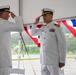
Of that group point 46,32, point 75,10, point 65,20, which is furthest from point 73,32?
point 46,32

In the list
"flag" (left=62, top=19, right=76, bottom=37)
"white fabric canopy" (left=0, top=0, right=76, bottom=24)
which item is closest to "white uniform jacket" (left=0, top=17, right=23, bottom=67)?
"white fabric canopy" (left=0, top=0, right=76, bottom=24)

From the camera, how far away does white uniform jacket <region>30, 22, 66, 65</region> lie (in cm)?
220

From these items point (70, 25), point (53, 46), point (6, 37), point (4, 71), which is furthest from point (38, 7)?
point (4, 71)

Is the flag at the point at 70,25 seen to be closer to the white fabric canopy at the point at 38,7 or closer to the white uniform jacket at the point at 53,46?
the white fabric canopy at the point at 38,7

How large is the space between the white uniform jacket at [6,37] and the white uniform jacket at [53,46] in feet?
1.37

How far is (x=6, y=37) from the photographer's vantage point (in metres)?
2.04

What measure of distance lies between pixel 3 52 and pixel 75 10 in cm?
109

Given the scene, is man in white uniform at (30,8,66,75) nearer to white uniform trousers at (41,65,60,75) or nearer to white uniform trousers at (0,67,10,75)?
white uniform trousers at (41,65,60,75)

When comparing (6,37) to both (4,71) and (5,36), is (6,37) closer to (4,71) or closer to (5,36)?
(5,36)

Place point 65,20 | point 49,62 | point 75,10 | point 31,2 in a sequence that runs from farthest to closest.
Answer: point 31,2
point 65,20
point 75,10
point 49,62

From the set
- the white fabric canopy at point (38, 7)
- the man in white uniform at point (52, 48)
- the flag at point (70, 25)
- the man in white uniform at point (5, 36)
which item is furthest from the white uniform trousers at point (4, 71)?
the flag at point (70, 25)

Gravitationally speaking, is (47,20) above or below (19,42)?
above

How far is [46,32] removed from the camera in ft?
7.62

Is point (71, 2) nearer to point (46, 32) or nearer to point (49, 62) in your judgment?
point (46, 32)
